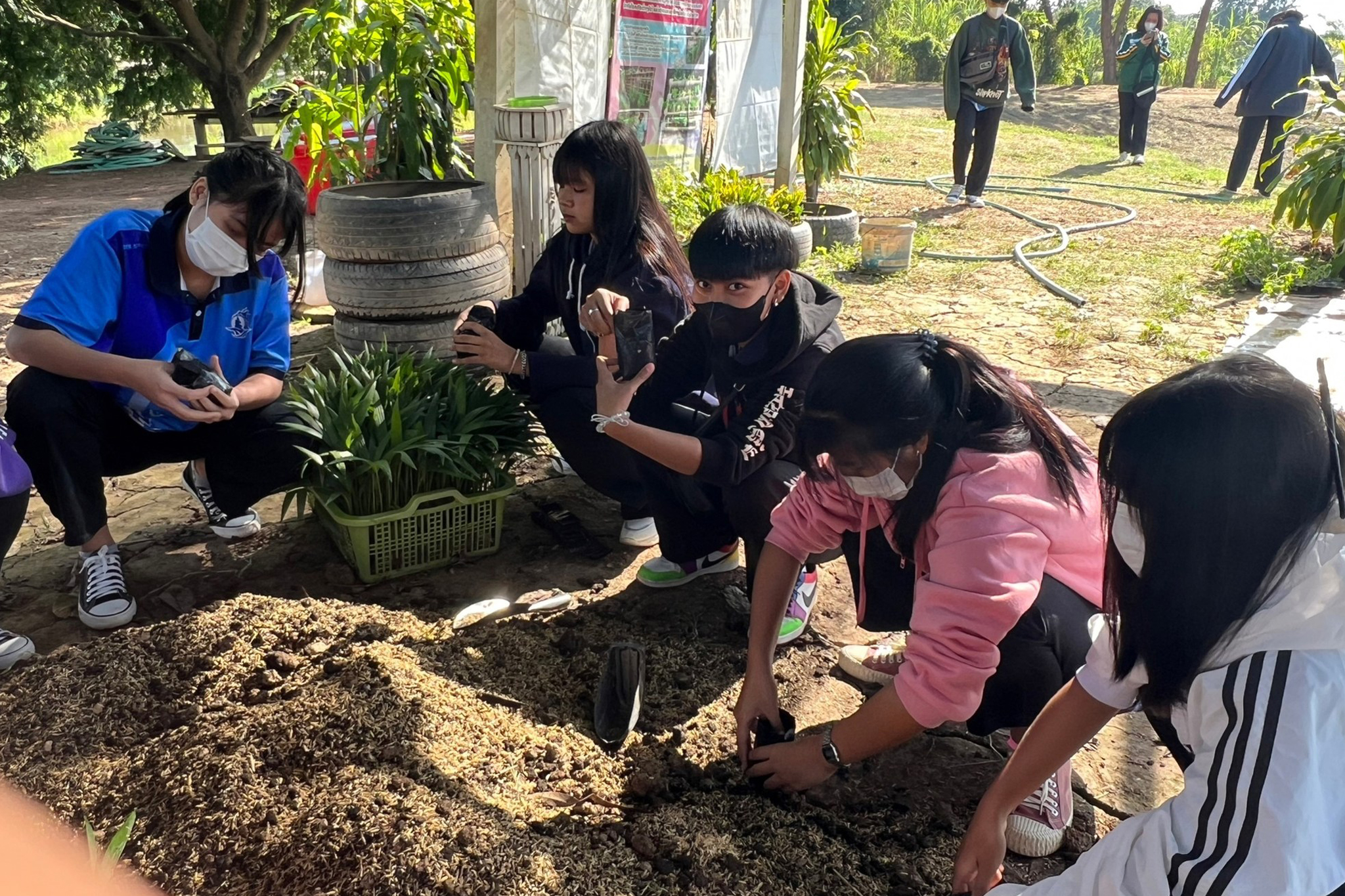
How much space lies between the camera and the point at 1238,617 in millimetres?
1187

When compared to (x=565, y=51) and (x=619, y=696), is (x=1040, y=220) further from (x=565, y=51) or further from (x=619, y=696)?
(x=619, y=696)

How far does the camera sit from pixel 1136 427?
1218 mm

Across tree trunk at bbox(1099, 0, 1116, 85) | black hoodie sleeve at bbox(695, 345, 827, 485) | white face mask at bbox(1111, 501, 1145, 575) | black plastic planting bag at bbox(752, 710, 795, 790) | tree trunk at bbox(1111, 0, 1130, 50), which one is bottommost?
black plastic planting bag at bbox(752, 710, 795, 790)

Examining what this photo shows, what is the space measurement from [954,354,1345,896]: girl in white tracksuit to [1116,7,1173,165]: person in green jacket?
33.6 feet

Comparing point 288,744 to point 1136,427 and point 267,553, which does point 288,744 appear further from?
point 1136,427

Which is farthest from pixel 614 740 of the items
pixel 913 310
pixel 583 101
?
pixel 913 310

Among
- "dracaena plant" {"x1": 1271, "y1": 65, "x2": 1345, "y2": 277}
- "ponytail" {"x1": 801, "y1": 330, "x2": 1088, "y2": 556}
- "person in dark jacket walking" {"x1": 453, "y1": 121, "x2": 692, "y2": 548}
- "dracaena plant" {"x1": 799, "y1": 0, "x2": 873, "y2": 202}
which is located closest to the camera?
"ponytail" {"x1": 801, "y1": 330, "x2": 1088, "y2": 556}

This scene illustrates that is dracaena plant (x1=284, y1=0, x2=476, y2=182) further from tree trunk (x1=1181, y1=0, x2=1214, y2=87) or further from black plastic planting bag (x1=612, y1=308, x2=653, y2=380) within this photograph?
tree trunk (x1=1181, y1=0, x2=1214, y2=87)

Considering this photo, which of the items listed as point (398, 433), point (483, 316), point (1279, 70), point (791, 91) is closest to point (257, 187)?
point (398, 433)

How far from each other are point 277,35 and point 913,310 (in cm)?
1025

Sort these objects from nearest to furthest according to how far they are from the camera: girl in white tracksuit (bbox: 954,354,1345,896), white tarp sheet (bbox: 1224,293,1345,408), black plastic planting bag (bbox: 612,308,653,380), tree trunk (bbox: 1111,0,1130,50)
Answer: girl in white tracksuit (bbox: 954,354,1345,896) → black plastic planting bag (bbox: 612,308,653,380) → white tarp sheet (bbox: 1224,293,1345,408) → tree trunk (bbox: 1111,0,1130,50)

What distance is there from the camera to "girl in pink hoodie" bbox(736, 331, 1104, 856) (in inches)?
63.2

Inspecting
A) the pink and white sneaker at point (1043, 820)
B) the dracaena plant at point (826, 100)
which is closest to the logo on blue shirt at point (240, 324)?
the pink and white sneaker at point (1043, 820)

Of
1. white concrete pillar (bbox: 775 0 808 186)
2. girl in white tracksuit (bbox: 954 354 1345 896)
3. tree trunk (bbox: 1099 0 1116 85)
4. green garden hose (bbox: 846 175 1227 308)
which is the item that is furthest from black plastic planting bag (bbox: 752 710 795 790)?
tree trunk (bbox: 1099 0 1116 85)
